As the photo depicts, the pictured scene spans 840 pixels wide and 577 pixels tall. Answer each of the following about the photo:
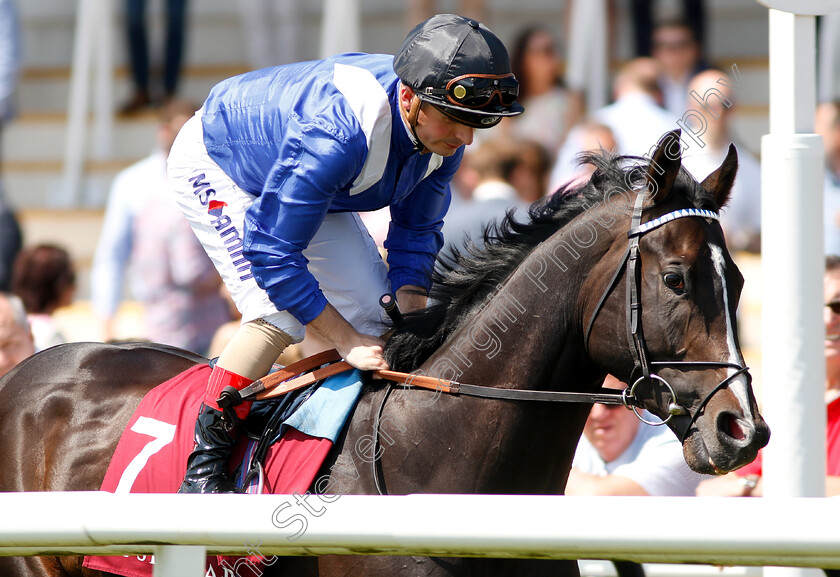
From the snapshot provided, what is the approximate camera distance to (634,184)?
2574 mm

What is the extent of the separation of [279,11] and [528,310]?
6999 millimetres

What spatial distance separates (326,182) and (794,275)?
3.85ft

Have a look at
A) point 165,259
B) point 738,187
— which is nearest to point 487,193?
point 738,187

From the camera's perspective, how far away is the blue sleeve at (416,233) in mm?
3037

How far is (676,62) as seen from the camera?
6.90 metres

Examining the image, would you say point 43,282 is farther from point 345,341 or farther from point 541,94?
point 541,94

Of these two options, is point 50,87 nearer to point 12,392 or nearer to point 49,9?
point 49,9

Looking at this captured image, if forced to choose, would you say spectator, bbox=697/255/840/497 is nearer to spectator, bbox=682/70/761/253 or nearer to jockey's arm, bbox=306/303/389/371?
jockey's arm, bbox=306/303/389/371

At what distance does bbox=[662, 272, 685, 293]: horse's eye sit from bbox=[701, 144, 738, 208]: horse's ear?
287 millimetres

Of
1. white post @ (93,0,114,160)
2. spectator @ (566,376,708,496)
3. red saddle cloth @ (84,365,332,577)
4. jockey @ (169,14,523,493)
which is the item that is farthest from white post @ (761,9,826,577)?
white post @ (93,0,114,160)

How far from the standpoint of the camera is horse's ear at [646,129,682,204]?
2.41 metres

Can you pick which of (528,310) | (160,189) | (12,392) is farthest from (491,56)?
(160,189)

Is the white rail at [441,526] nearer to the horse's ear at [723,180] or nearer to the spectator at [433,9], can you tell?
the horse's ear at [723,180]

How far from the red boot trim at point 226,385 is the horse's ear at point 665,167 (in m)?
1.14
